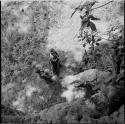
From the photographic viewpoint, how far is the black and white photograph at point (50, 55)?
5.23 meters

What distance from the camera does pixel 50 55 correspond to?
6008 millimetres

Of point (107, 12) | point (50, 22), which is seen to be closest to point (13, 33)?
point (50, 22)

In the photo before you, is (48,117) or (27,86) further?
(27,86)

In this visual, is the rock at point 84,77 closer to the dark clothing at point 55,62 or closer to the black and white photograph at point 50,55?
the black and white photograph at point 50,55

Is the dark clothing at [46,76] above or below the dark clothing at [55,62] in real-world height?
below

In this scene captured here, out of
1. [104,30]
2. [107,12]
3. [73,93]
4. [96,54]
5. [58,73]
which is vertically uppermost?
[107,12]

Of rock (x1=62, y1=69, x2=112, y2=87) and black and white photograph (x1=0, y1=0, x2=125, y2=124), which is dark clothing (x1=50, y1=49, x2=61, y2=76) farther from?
rock (x1=62, y1=69, x2=112, y2=87)

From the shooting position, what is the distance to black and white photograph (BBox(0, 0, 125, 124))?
17.2 feet

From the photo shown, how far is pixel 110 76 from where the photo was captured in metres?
2.98

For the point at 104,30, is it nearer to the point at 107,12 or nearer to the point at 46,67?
the point at 107,12

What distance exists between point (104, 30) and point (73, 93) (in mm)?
1939


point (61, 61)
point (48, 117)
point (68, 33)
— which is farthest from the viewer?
point (68, 33)

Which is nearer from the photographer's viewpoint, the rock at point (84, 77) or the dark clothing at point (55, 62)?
the rock at point (84, 77)

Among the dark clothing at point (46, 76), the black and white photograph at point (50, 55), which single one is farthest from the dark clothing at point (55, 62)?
the dark clothing at point (46, 76)
